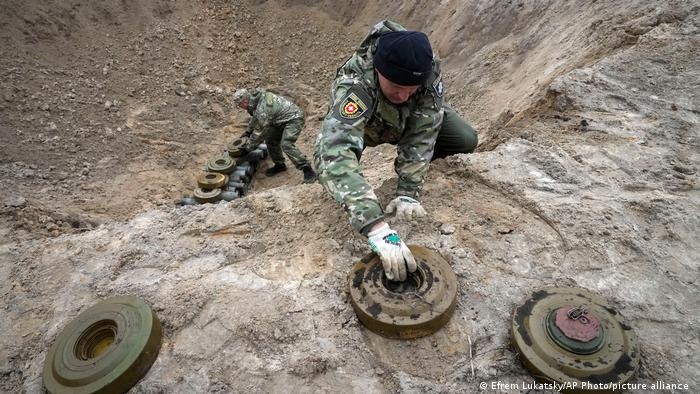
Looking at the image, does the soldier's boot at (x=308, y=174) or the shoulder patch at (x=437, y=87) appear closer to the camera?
the shoulder patch at (x=437, y=87)

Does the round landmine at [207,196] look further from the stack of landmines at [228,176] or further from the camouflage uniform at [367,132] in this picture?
the camouflage uniform at [367,132]

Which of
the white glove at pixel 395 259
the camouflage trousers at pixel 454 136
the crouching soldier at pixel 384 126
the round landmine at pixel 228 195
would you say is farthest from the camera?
the round landmine at pixel 228 195

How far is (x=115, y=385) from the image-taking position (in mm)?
1980

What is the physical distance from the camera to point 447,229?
9.23 feet

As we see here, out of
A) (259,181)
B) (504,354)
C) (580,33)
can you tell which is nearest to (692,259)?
(504,354)

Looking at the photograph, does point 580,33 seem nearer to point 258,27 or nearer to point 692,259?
point 692,259

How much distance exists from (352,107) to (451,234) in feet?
3.47

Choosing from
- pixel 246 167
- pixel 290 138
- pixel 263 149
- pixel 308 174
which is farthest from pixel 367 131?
pixel 263 149

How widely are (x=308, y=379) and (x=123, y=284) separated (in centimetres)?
138

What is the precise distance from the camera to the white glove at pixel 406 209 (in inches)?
113

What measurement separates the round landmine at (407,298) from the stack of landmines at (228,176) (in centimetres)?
412

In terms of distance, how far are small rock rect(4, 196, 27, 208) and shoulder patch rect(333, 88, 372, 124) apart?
3.44 meters

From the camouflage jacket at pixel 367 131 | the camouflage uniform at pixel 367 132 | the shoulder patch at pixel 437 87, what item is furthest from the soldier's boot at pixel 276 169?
the shoulder patch at pixel 437 87

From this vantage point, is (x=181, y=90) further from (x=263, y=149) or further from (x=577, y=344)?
(x=577, y=344)
